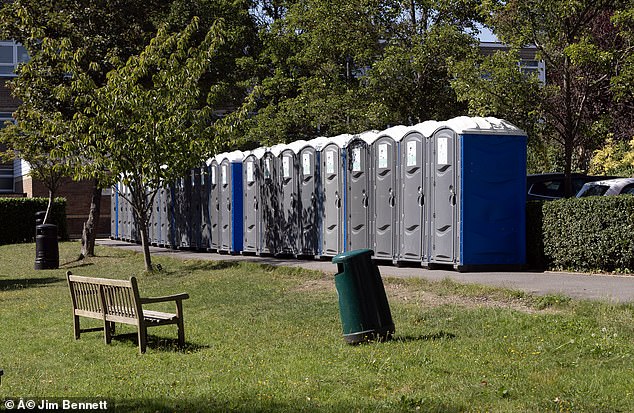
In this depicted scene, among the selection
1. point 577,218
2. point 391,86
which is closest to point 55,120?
point 391,86

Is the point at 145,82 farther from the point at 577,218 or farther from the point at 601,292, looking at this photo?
the point at 601,292

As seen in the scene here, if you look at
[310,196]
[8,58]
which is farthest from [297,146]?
[8,58]

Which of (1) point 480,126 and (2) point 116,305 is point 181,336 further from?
(1) point 480,126

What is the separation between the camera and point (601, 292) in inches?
456

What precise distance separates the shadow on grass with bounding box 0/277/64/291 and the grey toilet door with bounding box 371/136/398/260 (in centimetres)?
621

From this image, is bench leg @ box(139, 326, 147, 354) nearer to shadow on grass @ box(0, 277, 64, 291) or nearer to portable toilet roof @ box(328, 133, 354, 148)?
shadow on grass @ box(0, 277, 64, 291)

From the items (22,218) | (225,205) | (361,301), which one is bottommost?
(22,218)

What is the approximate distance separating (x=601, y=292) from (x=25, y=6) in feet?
53.3

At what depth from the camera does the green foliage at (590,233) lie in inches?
549

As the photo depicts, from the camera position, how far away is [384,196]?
17.3m

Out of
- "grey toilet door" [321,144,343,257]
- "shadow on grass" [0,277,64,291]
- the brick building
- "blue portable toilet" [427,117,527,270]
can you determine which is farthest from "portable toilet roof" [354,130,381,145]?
the brick building

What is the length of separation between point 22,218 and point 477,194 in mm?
22999

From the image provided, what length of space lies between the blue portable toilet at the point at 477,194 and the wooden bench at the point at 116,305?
21.1 ft

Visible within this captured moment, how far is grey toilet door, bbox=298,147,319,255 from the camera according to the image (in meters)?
19.5
